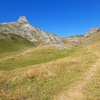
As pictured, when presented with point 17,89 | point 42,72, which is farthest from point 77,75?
point 17,89

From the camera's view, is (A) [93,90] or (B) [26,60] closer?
(A) [93,90]

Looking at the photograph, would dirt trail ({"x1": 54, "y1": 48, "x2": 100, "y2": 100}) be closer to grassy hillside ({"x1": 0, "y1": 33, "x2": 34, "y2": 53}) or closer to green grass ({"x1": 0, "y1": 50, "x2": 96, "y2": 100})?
green grass ({"x1": 0, "y1": 50, "x2": 96, "y2": 100})

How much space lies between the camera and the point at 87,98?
17.5 meters

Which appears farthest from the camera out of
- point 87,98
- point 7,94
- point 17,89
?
point 17,89

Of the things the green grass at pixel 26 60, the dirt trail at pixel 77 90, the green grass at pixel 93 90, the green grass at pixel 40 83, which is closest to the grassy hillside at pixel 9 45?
the green grass at pixel 26 60

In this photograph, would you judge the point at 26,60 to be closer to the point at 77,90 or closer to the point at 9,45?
the point at 77,90

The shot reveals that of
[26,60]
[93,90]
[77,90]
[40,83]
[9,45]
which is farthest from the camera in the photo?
[9,45]

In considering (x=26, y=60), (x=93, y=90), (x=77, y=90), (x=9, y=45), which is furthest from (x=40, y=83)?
(x=9, y=45)

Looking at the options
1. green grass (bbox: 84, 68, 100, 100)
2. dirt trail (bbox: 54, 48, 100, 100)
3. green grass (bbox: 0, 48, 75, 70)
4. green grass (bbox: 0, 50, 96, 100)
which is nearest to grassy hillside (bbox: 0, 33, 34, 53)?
green grass (bbox: 0, 48, 75, 70)

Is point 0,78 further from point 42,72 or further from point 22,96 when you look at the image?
point 22,96

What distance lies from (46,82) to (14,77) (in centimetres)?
643

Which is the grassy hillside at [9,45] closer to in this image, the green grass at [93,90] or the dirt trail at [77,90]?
the dirt trail at [77,90]

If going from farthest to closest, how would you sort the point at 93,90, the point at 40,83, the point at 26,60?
the point at 26,60 → the point at 40,83 → the point at 93,90

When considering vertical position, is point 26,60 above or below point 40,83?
above
